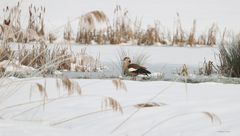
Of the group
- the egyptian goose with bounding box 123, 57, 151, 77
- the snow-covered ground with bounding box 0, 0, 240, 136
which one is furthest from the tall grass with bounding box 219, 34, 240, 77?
the snow-covered ground with bounding box 0, 0, 240, 136

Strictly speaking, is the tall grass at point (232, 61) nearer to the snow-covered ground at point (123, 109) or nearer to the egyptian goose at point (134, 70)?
the egyptian goose at point (134, 70)

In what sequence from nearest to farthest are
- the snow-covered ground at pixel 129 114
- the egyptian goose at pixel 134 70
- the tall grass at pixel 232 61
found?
1. the snow-covered ground at pixel 129 114
2. the egyptian goose at pixel 134 70
3. the tall grass at pixel 232 61

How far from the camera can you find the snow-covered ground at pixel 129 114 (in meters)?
2.25

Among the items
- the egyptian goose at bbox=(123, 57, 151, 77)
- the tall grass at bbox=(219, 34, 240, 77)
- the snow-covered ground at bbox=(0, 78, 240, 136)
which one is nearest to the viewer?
the snow-covered ground at bbox=(0, 78, 240, 136)

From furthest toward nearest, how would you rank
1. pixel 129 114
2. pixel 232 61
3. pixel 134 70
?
1. pixel 232 61
2. pixel 134 70
3. pixel 129 114

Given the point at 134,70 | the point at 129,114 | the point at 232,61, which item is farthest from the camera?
the point at 232,61

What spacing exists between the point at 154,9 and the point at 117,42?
6.76 m

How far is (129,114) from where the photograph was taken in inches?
99.7

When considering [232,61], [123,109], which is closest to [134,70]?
[232,61]

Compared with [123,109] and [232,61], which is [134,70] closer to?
[232,61]

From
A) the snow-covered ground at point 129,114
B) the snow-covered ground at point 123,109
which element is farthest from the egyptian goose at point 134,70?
the snow-covered ground at point 129,114

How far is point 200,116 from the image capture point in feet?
8.21

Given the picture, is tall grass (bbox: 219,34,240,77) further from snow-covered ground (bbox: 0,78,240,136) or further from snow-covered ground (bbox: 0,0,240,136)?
snow-covered ground (bbox: 0,78,240,136)

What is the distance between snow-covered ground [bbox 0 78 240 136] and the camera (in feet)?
7.39
